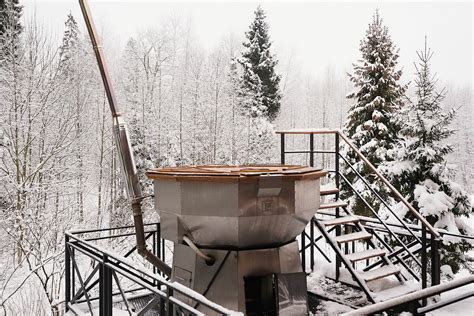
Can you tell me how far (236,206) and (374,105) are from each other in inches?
519

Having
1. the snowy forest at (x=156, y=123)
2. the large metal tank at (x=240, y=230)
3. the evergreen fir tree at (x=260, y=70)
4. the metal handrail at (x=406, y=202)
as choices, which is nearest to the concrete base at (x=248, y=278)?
the large metal tank at (x=240, y=230)

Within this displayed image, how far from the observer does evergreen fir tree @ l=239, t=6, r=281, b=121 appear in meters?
26.2

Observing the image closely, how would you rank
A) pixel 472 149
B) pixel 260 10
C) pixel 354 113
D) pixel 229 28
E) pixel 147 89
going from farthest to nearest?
pixel 472 149
pixel 229 28
pixel 260 10
pixel 147 89
pixel 354 113

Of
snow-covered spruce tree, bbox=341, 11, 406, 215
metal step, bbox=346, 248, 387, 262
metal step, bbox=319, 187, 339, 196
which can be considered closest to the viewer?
metal step, bbox=346, 248, 387, 262

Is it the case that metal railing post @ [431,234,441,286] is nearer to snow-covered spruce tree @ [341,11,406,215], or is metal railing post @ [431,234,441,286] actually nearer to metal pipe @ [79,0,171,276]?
metal pipe @ [79,0,171,276]

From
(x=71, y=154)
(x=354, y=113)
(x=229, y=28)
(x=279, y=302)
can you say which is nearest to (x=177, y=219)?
(x=279, y=302)

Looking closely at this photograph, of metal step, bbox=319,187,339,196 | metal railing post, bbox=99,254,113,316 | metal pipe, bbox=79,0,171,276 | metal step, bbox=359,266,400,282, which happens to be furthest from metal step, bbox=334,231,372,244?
metal railing post, bbox=99,254,113,316

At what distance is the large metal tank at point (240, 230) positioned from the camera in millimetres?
4844

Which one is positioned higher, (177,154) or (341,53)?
(341,53)

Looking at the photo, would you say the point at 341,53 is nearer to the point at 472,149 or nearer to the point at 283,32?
the point at 283,32

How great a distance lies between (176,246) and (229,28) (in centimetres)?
2561

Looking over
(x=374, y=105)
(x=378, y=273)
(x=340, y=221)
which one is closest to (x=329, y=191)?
(x=340, y=221)

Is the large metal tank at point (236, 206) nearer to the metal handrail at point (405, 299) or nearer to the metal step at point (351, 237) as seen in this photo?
the metal step at point (351, 237)

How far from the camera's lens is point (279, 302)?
207 inches
